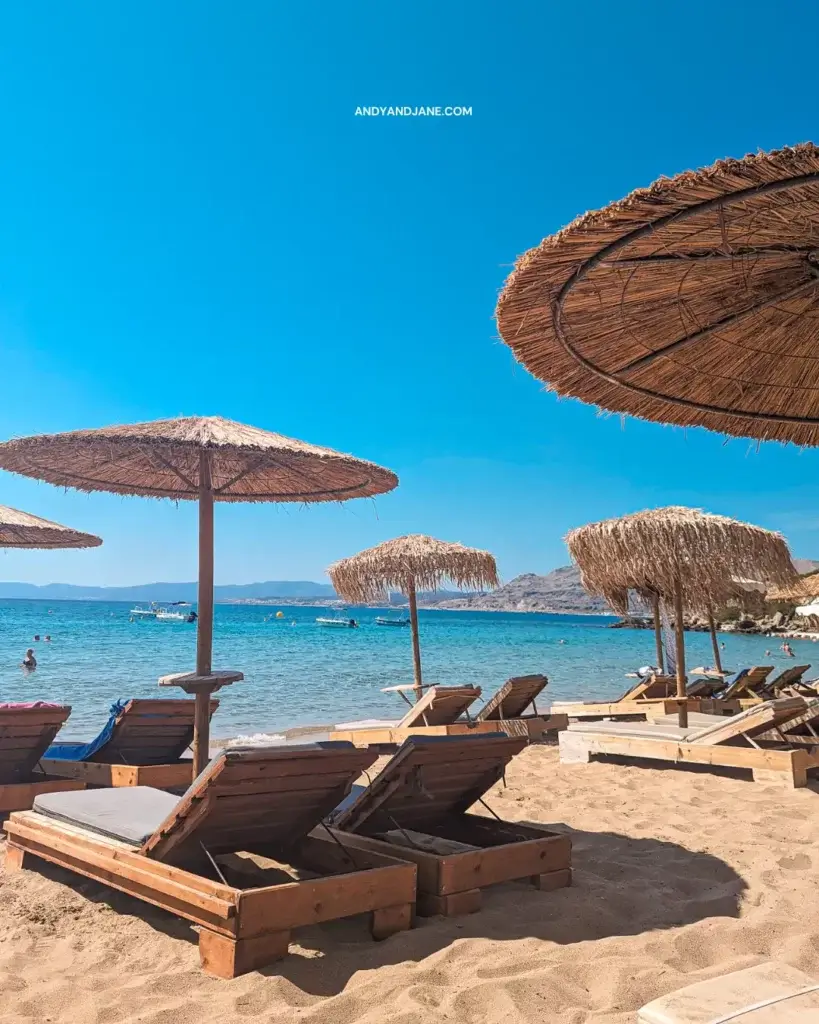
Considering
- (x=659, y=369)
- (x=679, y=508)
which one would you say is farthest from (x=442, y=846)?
(x=679, y=508)

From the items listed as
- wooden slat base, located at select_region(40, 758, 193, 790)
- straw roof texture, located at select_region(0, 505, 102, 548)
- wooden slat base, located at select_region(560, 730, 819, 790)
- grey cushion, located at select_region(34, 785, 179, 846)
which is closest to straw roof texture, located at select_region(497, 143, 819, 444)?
grey cushion, located at select_region(34, 785, 179, 846)

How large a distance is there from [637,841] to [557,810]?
916 mm

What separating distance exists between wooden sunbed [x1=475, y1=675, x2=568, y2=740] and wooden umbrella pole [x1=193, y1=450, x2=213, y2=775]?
3902 mm

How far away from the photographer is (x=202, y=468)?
4957mm

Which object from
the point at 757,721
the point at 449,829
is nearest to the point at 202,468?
the point at 449,829

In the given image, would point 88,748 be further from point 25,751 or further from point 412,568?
point 412,568

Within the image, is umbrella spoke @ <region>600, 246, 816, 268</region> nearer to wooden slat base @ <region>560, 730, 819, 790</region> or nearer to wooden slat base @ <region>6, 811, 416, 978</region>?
wooden slat base @ <region>6, 811, 416, 978</region>

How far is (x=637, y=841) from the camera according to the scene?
14.7 ft

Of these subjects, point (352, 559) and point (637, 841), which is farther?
point (352, 559)

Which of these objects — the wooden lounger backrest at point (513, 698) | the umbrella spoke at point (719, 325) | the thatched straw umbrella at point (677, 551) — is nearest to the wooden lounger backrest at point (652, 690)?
the thatched straw umbrella at point (677, 551)

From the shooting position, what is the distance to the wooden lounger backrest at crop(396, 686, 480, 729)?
747cm

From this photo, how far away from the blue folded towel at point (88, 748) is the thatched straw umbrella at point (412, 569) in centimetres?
614

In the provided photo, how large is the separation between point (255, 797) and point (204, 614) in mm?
1818

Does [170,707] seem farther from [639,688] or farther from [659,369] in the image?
[639,688]
